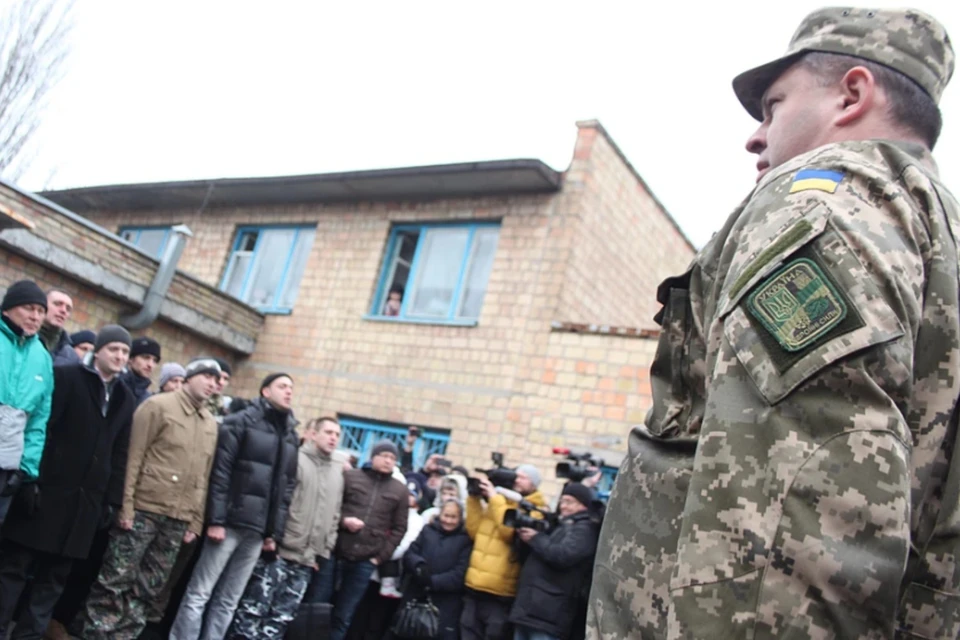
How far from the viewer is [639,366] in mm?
10977

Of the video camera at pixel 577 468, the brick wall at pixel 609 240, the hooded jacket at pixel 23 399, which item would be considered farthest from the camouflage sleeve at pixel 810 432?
the brick wall at pixel 609 240

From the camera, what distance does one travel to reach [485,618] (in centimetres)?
645

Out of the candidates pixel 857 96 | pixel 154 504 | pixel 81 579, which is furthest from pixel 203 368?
pixel 857 96

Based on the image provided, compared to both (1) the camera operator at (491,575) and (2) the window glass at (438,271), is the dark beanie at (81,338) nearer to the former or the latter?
(1) the camera operator at (491,575)

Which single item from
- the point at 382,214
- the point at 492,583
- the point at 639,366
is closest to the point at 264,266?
the point at 382,214

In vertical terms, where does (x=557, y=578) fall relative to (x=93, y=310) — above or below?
below

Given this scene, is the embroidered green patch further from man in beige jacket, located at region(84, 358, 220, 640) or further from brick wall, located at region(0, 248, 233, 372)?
brick wall, located at region(0, 248, 233, 372)

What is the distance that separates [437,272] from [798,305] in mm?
12598

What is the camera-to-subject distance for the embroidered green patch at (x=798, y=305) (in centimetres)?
110

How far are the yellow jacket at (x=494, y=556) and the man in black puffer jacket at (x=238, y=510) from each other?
154 cm

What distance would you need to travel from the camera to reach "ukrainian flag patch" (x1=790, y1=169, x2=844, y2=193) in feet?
4.04

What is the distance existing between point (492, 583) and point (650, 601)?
17.7ft

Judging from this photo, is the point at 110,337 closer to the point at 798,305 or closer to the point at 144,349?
the point at 144,349

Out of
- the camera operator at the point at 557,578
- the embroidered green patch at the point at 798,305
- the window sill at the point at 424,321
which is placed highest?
the window sill at the point at 424,321
